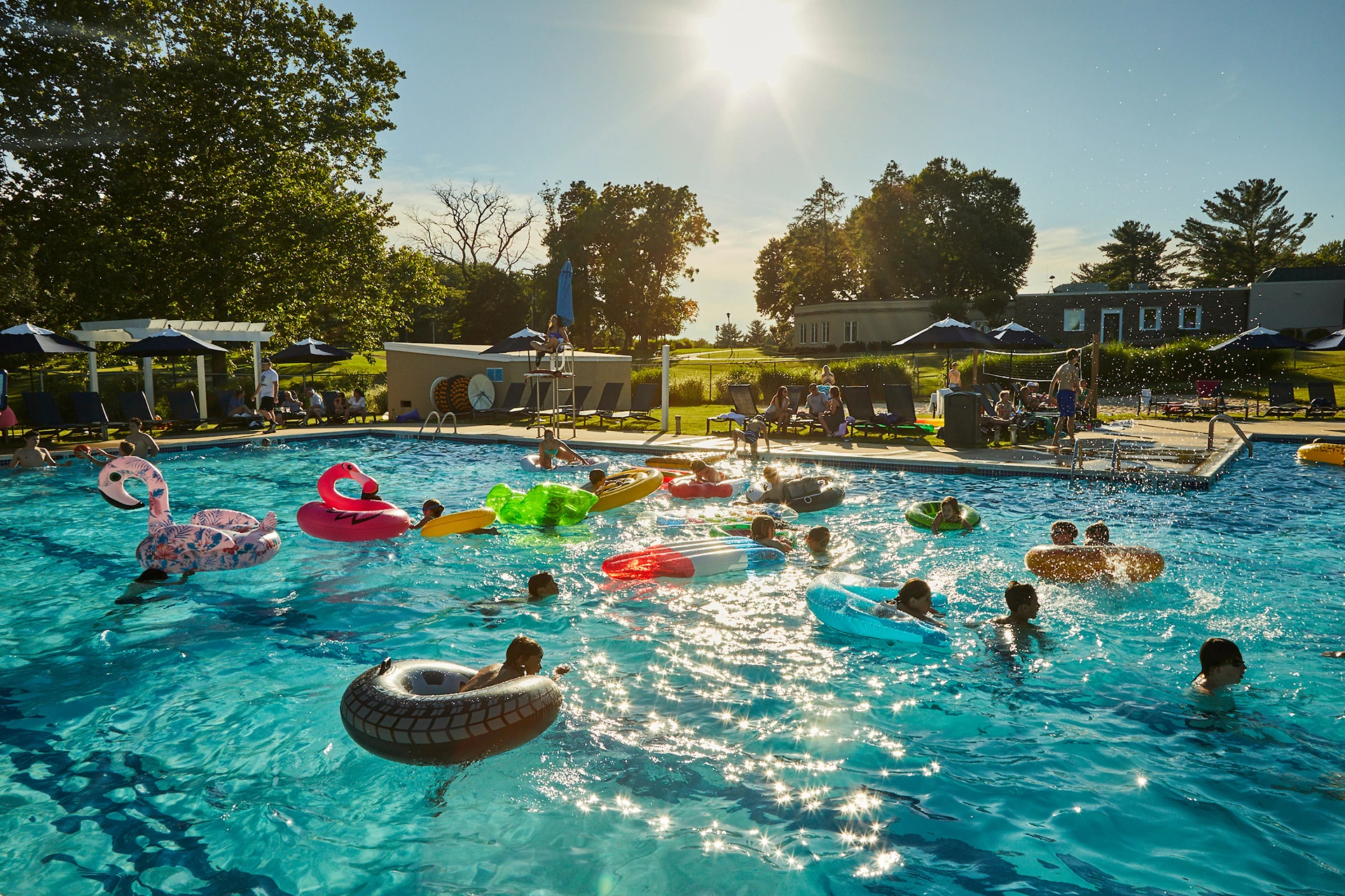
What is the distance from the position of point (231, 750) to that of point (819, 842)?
3.48 m

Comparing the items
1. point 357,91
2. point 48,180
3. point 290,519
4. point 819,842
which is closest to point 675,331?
point 357,91

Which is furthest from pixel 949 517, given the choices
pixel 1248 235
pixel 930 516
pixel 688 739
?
pixel 1248 235

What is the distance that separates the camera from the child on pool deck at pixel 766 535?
8.05 meters

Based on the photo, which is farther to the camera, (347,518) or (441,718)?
(347,518)

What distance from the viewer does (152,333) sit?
1795 cm

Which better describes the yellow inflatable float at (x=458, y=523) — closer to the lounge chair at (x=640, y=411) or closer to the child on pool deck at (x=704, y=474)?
the child on pool deck at (x=704, y=474)

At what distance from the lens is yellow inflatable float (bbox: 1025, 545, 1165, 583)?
689 cm

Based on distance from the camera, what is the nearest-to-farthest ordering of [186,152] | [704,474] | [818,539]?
[818,539], [704,474], [186,152]

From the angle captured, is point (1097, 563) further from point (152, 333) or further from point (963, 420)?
point (152, 333)

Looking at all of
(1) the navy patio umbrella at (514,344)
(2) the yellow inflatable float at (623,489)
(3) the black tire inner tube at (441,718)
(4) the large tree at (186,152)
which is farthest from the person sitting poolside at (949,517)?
(4) the large tree at (186,152)

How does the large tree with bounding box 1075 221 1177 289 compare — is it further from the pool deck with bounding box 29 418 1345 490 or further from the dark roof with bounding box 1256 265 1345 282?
the pool deck with bounding box 29 418 1345 490

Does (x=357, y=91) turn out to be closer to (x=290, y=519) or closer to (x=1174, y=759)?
(x=290, y=519)

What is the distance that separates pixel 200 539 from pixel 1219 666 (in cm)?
828

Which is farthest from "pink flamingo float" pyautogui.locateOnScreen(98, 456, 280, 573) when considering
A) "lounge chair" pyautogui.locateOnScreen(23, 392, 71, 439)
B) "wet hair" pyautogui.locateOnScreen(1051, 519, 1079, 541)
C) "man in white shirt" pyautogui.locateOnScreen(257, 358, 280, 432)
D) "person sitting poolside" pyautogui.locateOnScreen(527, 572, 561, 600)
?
"man in white shirt" pyautogui.locateOnScreen(257, 358, 280, 432)
